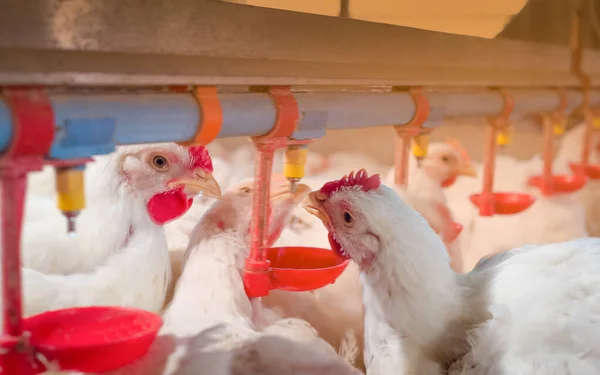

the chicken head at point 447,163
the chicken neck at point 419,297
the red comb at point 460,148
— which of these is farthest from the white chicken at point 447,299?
Answer: the red comb at point 460,148

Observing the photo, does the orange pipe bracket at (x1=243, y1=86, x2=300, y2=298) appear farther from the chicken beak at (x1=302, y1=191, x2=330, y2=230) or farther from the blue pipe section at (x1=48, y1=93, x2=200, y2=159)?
the blue pipe section at (x1=48, y1=93, x2=200, y2=159)

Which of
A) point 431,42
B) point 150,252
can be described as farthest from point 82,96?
point 431,42

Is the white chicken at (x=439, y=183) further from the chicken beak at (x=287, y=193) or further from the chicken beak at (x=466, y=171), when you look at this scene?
the chicken beak at (x=287, y=193)

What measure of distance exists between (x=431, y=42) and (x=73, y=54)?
31.6 inches

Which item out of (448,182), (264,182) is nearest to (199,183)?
(264,182)

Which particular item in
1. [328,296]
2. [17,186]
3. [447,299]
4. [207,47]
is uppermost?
[207,47]

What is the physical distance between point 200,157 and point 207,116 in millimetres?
328

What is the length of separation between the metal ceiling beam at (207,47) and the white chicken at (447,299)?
0.23 metres

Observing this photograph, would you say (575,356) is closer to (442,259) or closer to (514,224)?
(442,259)

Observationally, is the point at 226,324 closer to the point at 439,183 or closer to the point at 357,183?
the point at 357,183

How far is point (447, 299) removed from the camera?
101cm

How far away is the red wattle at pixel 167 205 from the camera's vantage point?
1.18 metres

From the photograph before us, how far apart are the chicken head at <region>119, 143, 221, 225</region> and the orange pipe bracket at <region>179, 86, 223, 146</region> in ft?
0.94

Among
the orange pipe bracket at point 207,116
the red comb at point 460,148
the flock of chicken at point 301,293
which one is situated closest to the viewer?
the orange pipe bracket at point 207,116
